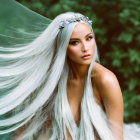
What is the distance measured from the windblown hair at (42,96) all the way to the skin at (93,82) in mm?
40

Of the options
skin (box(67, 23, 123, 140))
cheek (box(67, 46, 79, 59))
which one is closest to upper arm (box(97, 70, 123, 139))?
skin (box(67, 23, 123, 140))

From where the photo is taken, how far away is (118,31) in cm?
362

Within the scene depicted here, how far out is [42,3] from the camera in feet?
11.6

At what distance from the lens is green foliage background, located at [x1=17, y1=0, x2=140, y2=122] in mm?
3303

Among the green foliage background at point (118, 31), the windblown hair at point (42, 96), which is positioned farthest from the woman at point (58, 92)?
the green foliage background at point (118, 31)

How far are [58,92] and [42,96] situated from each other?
130 millimetres

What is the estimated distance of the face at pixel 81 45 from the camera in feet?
6.10

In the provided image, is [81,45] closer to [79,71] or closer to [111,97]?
[79,71]

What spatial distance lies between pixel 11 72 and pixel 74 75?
0.43m

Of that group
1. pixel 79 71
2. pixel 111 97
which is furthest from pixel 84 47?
pixel 111 97

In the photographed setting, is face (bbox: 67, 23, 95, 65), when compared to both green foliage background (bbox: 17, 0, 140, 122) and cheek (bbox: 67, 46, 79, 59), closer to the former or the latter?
cheek (bbox: 67, 46, 79, 59)

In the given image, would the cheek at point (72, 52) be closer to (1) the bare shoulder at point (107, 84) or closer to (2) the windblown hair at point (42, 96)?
(2) the windblown hair at point (42, 96)

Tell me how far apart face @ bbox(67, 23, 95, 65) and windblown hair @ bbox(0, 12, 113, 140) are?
0.12 metres

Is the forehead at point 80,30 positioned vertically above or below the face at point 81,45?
above
